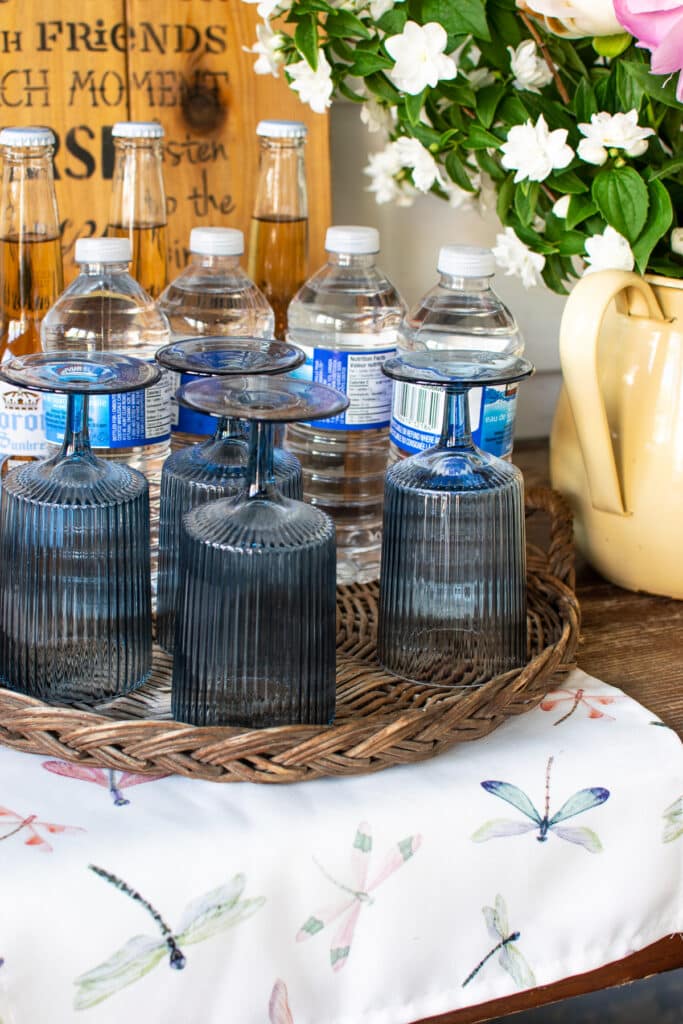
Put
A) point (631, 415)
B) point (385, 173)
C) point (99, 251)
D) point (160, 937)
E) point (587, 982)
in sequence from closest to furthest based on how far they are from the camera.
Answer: point (160, 937)
point (587, 982)
point (99, 251)
point (631, 415)
point (385, 173)

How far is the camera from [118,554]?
642 mm

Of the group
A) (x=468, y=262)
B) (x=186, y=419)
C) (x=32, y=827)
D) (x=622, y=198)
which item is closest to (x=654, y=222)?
(x=622, y=198)

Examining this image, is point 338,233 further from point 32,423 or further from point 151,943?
point 151,943

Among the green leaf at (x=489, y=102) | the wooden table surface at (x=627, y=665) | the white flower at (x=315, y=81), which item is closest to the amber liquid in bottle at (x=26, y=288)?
the white flower at (x=315, y=81)

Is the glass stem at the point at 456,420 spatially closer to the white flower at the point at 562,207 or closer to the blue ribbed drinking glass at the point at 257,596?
the blue ribbed drinking glass at the point at 257,596

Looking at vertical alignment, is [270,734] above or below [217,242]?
below

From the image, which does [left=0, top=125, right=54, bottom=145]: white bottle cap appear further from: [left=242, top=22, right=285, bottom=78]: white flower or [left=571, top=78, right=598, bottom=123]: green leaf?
[left=571, top=78, right=598, bottom=123]: green leaf

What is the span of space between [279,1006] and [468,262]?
474 millimetres

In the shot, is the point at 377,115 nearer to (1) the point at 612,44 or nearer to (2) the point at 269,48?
(2) the point at 269,48

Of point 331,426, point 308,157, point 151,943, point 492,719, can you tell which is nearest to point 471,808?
point 492,719

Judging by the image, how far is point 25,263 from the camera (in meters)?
0.82

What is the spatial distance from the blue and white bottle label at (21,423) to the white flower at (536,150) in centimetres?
35

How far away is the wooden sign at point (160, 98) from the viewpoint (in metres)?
0.96

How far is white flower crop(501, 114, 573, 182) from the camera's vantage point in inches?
30.8
